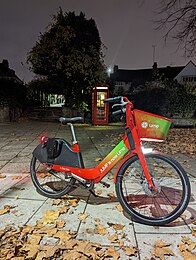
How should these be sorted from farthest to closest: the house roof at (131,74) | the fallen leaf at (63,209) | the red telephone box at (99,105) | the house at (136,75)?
1. the house roof at (131,74)
2. the house at (136,75)
3. the red telephone box at (99,105)
4. the fallen leaf at (63,209)

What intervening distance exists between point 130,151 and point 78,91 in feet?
38.5

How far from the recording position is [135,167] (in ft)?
8.28

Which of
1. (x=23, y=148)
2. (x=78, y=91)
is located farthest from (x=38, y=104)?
(x=23, y=148)

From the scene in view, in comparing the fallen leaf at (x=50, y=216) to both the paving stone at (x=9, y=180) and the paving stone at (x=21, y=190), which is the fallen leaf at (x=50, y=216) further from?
the paving stone at (x=9, y=180)

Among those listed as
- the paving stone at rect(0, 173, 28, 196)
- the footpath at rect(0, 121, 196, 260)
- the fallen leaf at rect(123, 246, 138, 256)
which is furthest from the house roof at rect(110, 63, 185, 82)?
the fallen leaf at rect(123, 246, 138, 256)

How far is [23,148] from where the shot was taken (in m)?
5.80

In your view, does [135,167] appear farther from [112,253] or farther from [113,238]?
[112,253]

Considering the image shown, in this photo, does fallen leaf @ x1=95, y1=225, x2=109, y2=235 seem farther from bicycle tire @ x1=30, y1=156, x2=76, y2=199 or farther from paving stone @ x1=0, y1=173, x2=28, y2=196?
paving stone @ x1=0, y1=173, x2=28, y2=196

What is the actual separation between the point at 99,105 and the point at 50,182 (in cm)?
886

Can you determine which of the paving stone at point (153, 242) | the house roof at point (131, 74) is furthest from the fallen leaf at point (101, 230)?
the house roof at point (131, 74)

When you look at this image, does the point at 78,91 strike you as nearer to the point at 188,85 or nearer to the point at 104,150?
the point at 188,85

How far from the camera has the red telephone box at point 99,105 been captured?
11.6 m

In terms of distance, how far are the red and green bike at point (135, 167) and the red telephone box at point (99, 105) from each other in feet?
29.1

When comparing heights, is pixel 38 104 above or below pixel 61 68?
below
